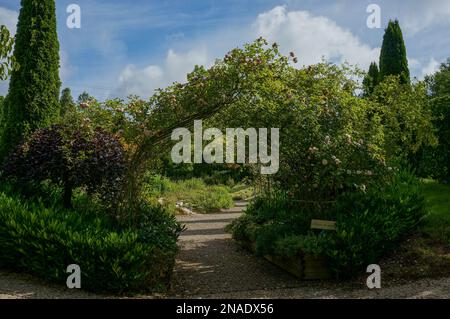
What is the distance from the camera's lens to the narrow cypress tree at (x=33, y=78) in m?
9.88

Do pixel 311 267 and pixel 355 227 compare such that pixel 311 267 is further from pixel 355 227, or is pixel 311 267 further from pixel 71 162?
pixel 71 162

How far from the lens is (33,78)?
999 cm

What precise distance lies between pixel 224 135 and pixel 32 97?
4.94 meters

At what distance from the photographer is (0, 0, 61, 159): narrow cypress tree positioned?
9883mm

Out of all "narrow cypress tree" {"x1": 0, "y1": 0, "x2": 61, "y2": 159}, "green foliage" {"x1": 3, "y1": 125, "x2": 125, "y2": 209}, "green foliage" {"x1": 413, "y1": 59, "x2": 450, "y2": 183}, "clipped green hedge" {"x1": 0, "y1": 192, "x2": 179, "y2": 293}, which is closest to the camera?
"clipped green hedge" {"x1": 0, "y1": 192, "x2": 179, "y2": 293}

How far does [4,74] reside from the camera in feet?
18.1

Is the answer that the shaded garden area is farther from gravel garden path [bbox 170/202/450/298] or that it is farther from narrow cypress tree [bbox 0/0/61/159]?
narrow cypress tree [bbox 0/0/61/159]

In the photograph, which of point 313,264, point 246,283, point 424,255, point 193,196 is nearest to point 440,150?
point 424,255

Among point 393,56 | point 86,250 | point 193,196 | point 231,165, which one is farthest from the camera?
point 393,56

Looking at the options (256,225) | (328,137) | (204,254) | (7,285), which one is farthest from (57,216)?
(328,137)

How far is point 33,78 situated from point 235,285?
6.91 meters

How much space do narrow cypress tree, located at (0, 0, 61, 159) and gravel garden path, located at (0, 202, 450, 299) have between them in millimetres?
4654

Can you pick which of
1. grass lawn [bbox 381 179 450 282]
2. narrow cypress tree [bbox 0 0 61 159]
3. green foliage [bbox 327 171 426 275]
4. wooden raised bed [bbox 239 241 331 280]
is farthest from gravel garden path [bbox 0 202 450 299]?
narrow cypress tree [bbox 0 0 61 159]
